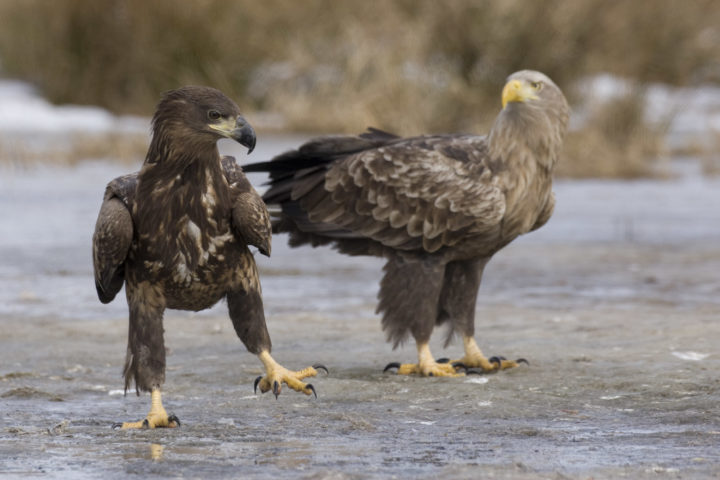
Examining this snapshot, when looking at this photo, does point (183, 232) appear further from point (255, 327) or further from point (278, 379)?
point (278, 379)

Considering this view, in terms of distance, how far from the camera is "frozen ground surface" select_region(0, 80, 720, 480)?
5.30m

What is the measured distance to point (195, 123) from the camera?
19.8ft

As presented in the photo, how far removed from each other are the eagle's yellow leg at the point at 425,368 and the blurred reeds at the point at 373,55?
37.8ft

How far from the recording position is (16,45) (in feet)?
83.2

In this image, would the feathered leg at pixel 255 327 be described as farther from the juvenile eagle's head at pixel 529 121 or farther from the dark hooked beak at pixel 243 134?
the juvenile eagle's head at pixel 529 121

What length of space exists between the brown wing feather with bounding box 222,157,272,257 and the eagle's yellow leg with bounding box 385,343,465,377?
1530mm

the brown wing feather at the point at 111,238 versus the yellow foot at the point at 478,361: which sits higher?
the brown wing feather at the point at 111,238

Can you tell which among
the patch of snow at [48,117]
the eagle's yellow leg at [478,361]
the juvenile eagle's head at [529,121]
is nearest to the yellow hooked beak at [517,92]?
the juvenile eagle's head at [529,121]

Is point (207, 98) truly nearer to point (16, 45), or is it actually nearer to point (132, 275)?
point (132, 275)

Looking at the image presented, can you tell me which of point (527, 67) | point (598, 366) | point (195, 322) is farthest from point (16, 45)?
point (598, 366)

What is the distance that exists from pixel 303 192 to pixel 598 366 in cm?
207

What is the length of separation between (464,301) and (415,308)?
39cm

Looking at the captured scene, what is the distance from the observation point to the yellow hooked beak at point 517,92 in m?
7.64

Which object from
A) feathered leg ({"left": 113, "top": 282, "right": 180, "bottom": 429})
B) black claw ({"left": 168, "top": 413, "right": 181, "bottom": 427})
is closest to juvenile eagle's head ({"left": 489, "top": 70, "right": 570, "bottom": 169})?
feathered leg ({"left": 113, "top": 282, "right": 180, "bottom": 429})
